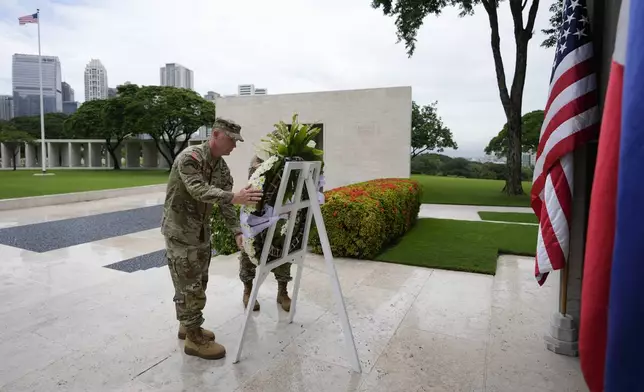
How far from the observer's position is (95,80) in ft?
202

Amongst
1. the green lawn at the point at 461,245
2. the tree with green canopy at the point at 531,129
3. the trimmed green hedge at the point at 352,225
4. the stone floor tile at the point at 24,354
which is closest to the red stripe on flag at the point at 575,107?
the green lawn at the point at 461,245

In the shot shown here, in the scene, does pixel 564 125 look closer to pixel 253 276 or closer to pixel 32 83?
pixel 253 276

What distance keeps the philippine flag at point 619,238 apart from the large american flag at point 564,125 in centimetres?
220

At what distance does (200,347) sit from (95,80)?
231 feet

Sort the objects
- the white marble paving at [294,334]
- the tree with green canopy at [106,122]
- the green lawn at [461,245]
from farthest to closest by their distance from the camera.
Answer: the tree with green canopy at [106,122] → the green lawn at [461,245] → the white marble paving at [294,334]

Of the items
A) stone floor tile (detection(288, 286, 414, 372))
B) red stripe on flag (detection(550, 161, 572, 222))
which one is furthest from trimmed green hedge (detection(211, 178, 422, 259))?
red stripe on flag (detection(550, 161, 572, 222))

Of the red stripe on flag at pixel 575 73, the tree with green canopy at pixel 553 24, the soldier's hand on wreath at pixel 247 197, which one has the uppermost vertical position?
the tree with green canopy at pixel 553 24

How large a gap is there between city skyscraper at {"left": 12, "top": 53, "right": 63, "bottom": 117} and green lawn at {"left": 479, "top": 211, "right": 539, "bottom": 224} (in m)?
37.4

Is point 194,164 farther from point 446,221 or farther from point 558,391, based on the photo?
point 446,221

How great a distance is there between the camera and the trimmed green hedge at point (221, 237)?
6.40 metres

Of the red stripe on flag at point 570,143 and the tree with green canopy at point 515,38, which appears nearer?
the red stripe on flag at point 570,143

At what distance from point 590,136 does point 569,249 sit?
95 centimetres

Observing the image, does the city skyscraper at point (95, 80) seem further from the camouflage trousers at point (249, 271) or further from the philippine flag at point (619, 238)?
the philippine flag at point (619, 238)

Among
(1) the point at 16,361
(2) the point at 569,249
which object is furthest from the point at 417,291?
(1) the point at 16,361
